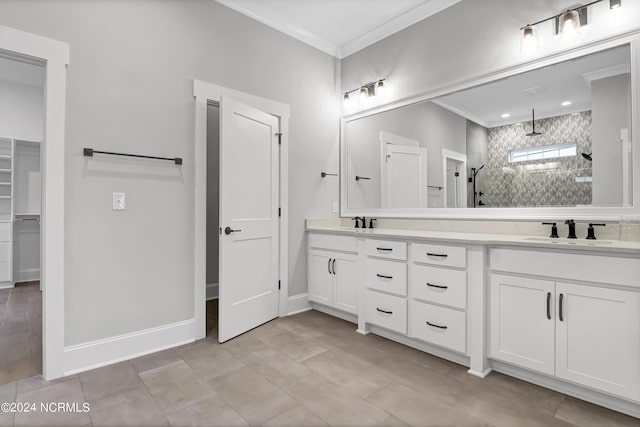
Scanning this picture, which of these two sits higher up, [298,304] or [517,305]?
[517,305]

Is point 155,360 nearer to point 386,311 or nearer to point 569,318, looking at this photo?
point 386,311

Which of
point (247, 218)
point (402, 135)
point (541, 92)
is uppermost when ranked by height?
point (541, 92)

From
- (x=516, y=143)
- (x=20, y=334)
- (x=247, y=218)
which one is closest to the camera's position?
(x=516, y=143)

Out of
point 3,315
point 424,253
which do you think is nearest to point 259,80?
point 424,253

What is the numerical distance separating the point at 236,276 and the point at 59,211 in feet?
4.32

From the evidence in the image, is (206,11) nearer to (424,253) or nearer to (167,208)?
(167,208)

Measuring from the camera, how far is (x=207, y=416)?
68.4 inches

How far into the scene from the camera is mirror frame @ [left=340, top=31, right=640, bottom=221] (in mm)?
2070

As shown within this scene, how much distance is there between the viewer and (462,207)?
2.91 m

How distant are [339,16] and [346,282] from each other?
2.61 m

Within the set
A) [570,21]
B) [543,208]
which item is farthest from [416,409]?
[570,21]

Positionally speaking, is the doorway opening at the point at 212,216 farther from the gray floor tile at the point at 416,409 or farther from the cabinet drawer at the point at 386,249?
the gray floor tile at the point at 416,409

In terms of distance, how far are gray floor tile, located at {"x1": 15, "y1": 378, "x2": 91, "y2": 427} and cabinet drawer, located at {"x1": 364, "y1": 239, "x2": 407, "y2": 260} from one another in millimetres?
2123

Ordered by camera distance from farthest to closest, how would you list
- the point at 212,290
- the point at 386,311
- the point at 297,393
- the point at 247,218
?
the point at 212,290, the point at 247,218, the point at 386,311, the point at 297,393
